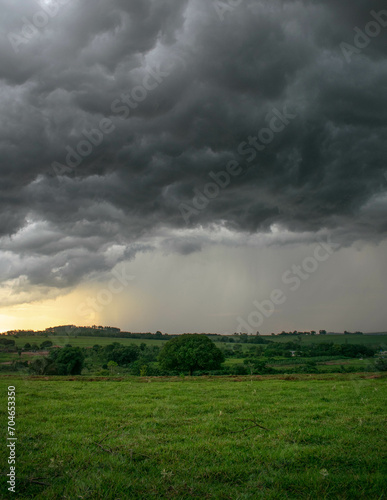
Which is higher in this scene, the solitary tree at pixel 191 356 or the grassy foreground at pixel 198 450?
the grassy foreground at pixel 198 450

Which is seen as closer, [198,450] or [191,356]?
[198,450]

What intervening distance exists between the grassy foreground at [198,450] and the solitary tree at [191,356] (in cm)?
2871

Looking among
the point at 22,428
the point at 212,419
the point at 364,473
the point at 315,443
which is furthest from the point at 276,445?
the point at 22,428

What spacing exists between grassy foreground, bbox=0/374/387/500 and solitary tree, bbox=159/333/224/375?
28.7m

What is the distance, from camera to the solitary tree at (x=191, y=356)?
40906mm

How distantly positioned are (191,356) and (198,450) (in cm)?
3447

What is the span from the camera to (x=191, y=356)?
4084 cm

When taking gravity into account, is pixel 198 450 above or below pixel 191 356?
above

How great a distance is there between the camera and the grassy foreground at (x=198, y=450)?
576cm

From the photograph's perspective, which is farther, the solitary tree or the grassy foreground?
the solitary tree

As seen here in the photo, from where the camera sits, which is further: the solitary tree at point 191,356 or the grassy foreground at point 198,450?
the solitary tree at point 191,356

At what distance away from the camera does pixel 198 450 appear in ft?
24.6

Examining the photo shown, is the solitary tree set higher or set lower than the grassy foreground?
lower

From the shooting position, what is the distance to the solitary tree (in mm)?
40906
